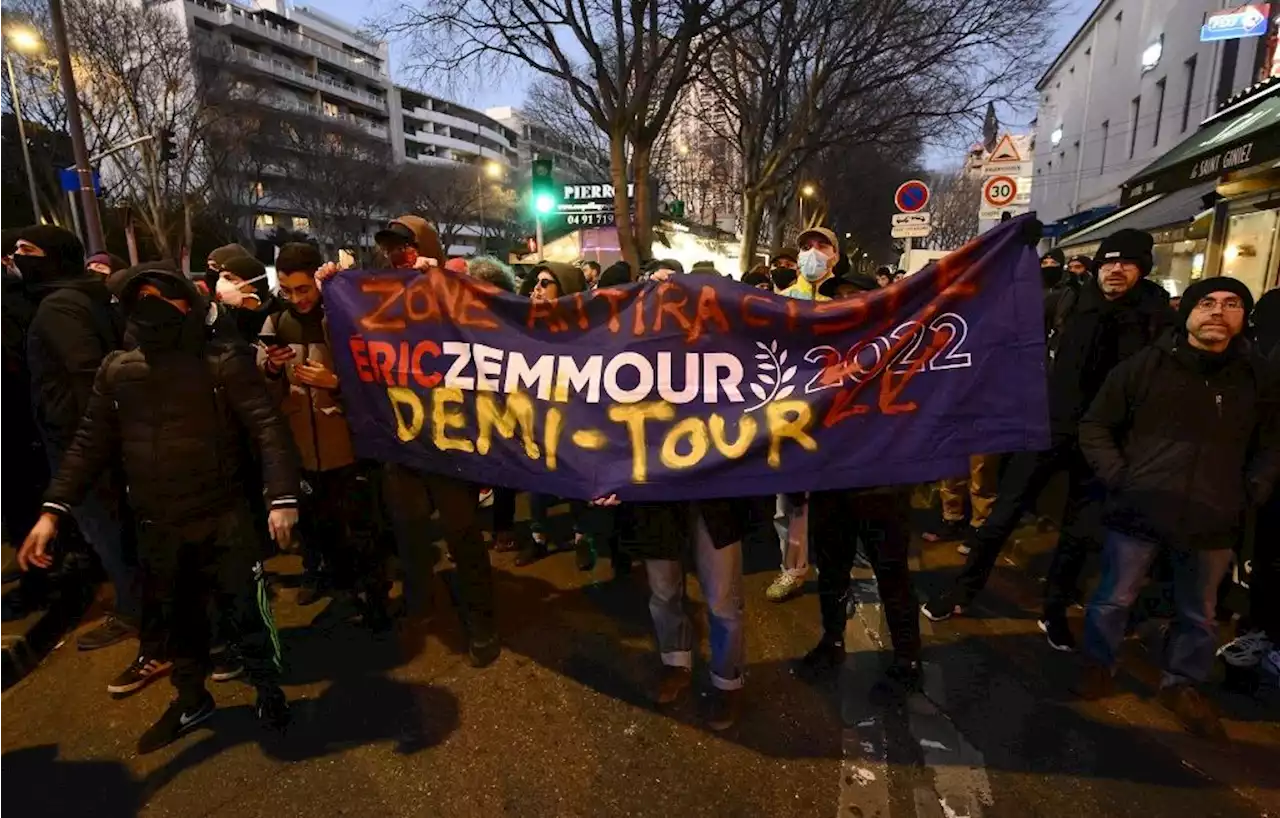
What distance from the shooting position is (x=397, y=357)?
3447 millimetres

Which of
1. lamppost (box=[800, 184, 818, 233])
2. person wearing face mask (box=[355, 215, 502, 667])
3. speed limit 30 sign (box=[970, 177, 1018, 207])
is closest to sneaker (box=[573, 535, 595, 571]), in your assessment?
person wearing face mask (box=[355, 215, 502, 667])

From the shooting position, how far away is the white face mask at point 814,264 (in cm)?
407

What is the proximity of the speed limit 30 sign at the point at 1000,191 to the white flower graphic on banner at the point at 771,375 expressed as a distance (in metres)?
9.31

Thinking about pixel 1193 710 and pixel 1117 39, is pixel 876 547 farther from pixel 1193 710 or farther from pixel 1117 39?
pixel 1117 39

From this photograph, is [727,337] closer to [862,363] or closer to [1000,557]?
[862,363]

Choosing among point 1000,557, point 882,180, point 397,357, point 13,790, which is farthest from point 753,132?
point 882,180

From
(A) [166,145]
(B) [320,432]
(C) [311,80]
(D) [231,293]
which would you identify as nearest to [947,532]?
(B) [320,432]

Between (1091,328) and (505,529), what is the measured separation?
405cm

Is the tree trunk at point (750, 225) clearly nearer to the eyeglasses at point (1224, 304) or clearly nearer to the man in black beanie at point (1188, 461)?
the man in black beanie at point (1188, 461)

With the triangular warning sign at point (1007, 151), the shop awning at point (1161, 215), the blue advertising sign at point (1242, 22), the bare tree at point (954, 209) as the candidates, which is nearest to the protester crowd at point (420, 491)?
the triangular warning sign at point (1007, 151)

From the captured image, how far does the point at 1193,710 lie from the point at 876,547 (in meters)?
1.49

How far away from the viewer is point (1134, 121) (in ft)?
78.9

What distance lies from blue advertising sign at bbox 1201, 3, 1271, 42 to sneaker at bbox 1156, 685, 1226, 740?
15.2m

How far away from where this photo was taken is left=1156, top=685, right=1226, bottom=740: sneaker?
9.55 feet
